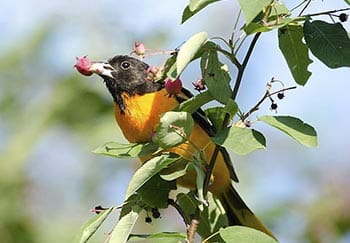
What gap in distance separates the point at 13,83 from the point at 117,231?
253cm

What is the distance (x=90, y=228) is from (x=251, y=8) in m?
0.74

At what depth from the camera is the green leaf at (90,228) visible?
8.36 feet

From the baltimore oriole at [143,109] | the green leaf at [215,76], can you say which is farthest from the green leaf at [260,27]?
the baltimore oriole at [143,109]

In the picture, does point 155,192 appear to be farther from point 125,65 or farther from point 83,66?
point 125,65

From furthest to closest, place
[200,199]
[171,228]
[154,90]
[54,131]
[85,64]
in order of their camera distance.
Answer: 1. [54,131]
2. [171,228]
3. [154,90]
4. [85,64]
5. [200,199]

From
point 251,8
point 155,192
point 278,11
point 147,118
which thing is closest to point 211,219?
point 155,192

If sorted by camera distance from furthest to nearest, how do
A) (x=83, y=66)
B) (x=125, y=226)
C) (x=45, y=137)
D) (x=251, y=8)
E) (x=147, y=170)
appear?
1. (x=45, y=137)
2. (x=83, y=66)
3. (x=125, y=226)
4. (x=147, y=170)
5. (x=251, y=8)

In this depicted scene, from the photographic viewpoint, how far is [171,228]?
4.40m

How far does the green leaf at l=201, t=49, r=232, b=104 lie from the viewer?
8.05 feet

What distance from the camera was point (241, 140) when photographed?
2402 mm

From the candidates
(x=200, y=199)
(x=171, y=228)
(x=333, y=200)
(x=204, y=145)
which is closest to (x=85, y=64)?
(x=204, y=145)

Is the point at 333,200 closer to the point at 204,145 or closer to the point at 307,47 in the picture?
the point at 204,145

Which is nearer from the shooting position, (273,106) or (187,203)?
(273,106)

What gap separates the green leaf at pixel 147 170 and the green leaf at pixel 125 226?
0.39 feet
